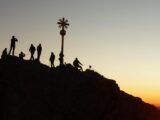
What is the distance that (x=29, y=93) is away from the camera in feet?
157

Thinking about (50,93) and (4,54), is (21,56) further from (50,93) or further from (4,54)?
(50,93)

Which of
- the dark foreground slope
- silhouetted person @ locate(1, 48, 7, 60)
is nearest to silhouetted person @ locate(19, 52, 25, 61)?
the dark foreground slope

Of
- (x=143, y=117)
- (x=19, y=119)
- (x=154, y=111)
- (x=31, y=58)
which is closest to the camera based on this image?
(x=19, y=119)

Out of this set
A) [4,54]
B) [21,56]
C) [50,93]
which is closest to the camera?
[4,54]

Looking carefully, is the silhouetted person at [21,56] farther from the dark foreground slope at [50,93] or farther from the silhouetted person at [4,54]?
the silhouetted person at [4,54]

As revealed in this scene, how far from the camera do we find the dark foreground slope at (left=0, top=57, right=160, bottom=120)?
4722 cm

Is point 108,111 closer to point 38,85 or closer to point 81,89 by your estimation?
point 81,89

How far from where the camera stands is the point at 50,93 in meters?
48.2

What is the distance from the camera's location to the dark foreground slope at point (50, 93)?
155 feet

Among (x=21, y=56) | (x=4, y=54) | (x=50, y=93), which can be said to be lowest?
(x=50, y=93)

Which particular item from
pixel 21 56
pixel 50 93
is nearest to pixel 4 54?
pixel 21 56

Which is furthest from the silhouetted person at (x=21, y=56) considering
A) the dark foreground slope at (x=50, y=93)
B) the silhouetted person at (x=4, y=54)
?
the silhouetted person at (x=4, y=54)

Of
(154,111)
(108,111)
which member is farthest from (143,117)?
(108,111)

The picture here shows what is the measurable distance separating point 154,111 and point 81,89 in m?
25.2
